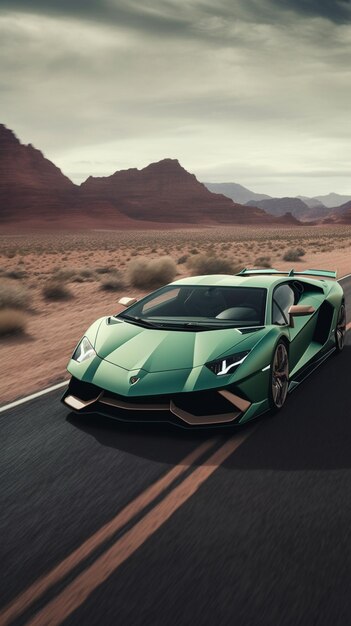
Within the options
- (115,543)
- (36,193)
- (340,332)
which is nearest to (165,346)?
(115,543)

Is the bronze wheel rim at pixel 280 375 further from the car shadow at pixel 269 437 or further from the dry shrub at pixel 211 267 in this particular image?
the dry shrub at pixel 211 267

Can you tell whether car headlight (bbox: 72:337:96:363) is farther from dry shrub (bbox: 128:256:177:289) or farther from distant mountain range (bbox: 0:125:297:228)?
distant mountain range (bbox: 0:125:297:228)

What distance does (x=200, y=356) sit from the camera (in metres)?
4.94

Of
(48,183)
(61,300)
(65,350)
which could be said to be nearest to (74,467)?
(65,350)

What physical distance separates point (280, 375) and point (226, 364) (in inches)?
36.4

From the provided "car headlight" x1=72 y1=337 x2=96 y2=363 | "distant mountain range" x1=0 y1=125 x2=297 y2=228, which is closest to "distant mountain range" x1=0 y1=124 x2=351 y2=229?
"distant mountain range" x1=0 y1=125 x2=297 y2=228

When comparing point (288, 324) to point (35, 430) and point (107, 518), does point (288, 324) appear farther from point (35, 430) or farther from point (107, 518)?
point (107, 518)

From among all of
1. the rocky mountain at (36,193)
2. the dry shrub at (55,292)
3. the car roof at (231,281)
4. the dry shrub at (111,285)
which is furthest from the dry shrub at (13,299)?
the rocky mountain at (36,193)

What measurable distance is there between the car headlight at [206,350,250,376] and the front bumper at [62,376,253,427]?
0.57ft

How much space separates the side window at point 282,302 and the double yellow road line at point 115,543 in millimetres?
1864

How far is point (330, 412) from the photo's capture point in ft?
18.3

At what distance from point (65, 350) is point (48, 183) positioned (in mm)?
162624

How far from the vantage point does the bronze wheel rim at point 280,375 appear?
17.9 feet

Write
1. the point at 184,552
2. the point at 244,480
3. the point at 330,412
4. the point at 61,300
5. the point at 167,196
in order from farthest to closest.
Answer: the point at 167,196 → the point at 61,300 → the point at 330,412 → the point at 244,480 → the point at 184,552
